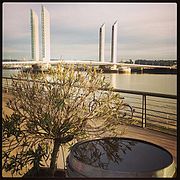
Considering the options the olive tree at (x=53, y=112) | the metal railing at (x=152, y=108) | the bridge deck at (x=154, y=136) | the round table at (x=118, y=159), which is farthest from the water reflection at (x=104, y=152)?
the metal railing at (x=152, y=108)

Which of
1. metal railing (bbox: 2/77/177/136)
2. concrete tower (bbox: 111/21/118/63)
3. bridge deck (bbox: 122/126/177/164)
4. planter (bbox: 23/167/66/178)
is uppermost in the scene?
concrete tower (bbox: 111/21/118/63)

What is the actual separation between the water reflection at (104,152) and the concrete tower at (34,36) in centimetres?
86

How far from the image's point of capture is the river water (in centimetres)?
186

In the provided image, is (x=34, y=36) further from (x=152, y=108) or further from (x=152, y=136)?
(x=152, y=136)

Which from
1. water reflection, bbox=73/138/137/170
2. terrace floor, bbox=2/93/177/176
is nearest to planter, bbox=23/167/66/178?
terrace floor, bbox=2/93/177/176

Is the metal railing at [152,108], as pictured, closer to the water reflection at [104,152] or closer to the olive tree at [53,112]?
the olive tree at [53,112]

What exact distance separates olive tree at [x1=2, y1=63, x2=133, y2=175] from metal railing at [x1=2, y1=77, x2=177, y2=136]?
6.3 inches

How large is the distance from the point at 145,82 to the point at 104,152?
2.79 ft

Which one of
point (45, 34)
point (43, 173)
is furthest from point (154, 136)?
point (45, 34)

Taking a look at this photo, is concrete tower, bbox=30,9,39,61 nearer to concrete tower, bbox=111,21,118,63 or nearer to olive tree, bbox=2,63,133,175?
olive tree, bbox=2,63,133,175

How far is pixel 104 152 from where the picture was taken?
157 cm

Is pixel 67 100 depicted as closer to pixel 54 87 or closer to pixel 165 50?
pixel 54 87

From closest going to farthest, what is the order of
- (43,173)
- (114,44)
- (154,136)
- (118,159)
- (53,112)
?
1. (118,159)
2. (53,112)
3. (43,173)
4. (114,44)
5. (154,136)

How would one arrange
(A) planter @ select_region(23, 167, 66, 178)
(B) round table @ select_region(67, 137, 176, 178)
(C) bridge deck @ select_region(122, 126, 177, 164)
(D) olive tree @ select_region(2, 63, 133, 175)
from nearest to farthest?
(B) round table @ select_region(67, 137, 176, 178), (D) olive tree @ select_region(2, 63, 133, 175), (A) planter @ select_region(23, 167, 66, 178), (C) bridge deck @ select_region(122, 126, 177, 164)
